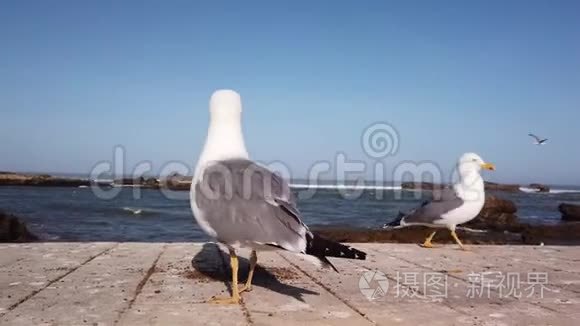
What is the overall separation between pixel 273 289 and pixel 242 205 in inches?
46.3

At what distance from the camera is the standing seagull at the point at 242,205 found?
3.98 metres

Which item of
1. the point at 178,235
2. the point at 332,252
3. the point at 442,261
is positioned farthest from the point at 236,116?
the point at 178,235

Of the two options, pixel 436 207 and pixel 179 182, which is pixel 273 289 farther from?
pixel 179 182

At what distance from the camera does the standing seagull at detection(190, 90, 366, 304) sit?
13.1 feet

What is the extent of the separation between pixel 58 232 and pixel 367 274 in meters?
15.2

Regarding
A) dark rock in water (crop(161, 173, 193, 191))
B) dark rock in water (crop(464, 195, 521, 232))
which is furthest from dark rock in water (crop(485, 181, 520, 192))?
dark rock in water (crop(464, 195, 521, 232))

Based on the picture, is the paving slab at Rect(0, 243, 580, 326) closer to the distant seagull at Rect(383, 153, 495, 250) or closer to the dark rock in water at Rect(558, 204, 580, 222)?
the distant seagull at Rect(383, 153, 495, 250)

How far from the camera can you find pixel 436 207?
8.98 m

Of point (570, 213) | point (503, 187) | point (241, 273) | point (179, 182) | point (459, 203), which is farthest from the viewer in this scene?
point (503, 187)

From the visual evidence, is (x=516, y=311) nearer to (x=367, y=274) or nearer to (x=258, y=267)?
(x=367, y=274)

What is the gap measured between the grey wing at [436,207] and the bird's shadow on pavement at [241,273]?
353cm

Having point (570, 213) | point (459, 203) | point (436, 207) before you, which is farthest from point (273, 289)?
point (570, 213)

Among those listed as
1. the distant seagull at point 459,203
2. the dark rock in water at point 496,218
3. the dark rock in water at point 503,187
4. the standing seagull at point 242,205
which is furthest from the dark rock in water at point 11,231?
the dark rock in water at point 503,187

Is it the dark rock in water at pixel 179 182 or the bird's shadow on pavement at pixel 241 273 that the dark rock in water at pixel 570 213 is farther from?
the bird's shadow on pavement at pixel 241 273
